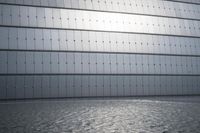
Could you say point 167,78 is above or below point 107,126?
above

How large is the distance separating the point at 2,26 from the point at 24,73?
4335mm

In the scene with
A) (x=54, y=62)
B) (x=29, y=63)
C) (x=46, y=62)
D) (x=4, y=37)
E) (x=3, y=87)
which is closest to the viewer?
(x=3, y=87)

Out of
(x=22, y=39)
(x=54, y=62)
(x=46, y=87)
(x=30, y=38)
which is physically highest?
(x=30, y=38)

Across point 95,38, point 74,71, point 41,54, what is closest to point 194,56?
point 95,38

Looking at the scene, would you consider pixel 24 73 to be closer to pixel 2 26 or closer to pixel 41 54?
pixel 41 54

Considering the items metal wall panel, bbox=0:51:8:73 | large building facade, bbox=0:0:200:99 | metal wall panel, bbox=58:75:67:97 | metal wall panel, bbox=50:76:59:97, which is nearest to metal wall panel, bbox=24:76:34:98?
large building facade, bbox=0:0:200:99

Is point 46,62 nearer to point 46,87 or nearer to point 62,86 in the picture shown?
point 46,87

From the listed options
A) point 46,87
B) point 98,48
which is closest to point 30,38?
point 46,87

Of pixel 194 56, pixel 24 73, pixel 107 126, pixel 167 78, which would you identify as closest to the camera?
pixel 107 126

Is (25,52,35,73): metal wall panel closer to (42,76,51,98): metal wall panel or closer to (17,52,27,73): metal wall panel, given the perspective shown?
(17,52,27,73): metal wall panel

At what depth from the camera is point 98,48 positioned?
25719 millimetres

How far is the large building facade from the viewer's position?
76.2ft

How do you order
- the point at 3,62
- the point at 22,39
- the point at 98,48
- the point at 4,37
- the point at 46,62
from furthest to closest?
the point at 98,48
the point at 46,62
the point at 22,39
the point at 4,37
the point at 3,62

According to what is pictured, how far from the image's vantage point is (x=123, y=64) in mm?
26453
